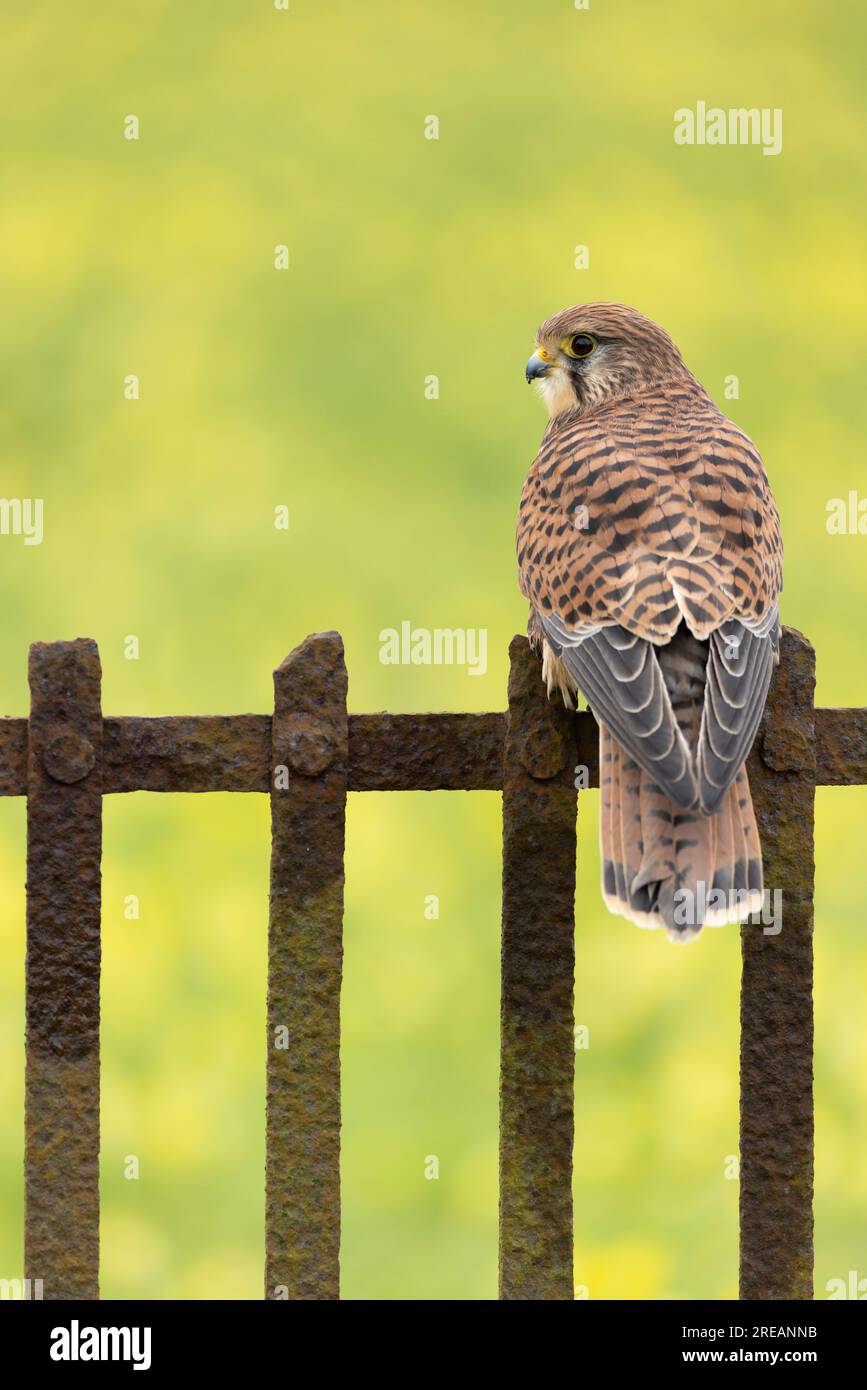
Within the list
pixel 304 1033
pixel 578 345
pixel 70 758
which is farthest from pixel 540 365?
pixel 304 1033

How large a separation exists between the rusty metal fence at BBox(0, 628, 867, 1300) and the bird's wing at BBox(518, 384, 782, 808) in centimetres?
16

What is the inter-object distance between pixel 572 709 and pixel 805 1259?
125 cm

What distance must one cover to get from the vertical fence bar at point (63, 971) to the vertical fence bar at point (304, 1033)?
A: 0.36 m

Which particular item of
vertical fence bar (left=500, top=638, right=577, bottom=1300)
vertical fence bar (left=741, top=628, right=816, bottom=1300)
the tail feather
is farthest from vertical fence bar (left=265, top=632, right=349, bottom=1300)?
vertical fence bar (left=741, top=628, right=816, bottom=1300)

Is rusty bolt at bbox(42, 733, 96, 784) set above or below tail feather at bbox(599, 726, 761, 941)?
above

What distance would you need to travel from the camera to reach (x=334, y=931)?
3361mm

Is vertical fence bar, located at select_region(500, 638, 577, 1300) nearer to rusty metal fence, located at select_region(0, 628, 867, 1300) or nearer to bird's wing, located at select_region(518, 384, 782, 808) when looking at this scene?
rusty metal fence, located at select_region(0, 628, 867, 1300)

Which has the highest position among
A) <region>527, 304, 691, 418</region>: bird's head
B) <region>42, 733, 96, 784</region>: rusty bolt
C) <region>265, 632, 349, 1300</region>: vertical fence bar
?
<region>527, 304, 691, 418</region>: bird's head

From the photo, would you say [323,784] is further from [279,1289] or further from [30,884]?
[279,1289]

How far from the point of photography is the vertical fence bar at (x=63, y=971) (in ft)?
10.8

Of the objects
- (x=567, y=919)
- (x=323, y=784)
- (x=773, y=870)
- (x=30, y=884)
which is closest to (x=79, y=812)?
(x=30, y=884)

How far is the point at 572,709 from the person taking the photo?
3.44 metres

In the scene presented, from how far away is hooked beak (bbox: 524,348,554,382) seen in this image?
4.61 metres

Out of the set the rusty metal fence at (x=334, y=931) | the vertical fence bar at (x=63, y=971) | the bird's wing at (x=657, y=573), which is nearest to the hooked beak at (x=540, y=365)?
the bird's wing at (x=657, y=573)
